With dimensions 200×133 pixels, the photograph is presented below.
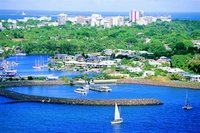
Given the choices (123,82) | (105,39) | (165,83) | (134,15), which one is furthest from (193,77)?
(134,15)

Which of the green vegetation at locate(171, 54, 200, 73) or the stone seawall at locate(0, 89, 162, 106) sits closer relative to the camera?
the stone seawall at locate(0, 89, 162, 106)

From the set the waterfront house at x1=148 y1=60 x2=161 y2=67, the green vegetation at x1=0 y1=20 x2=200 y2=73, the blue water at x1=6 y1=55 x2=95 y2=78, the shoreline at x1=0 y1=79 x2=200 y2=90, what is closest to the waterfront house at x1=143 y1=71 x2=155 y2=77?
the shoreline at x1=0 y1=79 x2=200 y2=90

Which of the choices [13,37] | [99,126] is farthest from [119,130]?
[13,37]

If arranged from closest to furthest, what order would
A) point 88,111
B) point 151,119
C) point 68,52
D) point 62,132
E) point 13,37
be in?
point 62,132, point 151,119, point 88,111, point 68,52, point 13,37

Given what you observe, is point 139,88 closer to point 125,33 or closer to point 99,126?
point 99,126

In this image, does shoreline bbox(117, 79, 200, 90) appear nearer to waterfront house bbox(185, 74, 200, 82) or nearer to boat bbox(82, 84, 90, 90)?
waterfront house bbox(185, 74, 200, 82)

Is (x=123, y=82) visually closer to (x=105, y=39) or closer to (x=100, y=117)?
(x=100, y=117)

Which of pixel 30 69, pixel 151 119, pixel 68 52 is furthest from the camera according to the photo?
pixel 68 52

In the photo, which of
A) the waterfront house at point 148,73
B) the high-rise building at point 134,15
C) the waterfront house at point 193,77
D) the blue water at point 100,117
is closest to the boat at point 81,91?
the blue water at point 100,117

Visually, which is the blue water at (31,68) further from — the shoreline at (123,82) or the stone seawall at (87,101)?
the stone seawall at (87,101)
